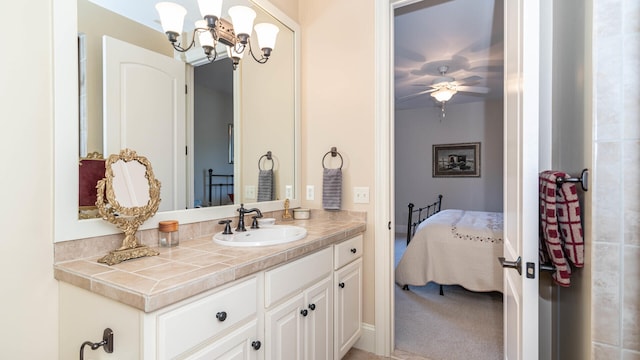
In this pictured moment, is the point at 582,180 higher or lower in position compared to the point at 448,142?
lower

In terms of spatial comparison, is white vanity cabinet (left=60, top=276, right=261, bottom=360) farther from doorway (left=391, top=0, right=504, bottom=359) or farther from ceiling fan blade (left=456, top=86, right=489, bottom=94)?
ceiling fan blade (left=456, top=86, right=489, bottom=94)

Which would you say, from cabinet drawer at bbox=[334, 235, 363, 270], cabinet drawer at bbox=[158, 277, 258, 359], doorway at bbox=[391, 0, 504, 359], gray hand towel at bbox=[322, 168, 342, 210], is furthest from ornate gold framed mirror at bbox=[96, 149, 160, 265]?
doorway at bbox=[391, 0, 504, 359]

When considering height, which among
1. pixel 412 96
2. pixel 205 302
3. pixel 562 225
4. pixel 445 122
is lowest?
pixel 205 302

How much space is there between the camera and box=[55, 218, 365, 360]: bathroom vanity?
88cm

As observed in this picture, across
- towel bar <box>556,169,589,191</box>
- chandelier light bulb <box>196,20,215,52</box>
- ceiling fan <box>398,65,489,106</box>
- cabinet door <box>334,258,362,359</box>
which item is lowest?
cabinet door <box>334,258,362,359</box>

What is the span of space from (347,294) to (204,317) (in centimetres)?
109

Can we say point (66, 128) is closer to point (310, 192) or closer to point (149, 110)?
point (149, 110)

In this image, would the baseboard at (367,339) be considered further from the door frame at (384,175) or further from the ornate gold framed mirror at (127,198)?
the ornate gold framed mirror at (127,198)

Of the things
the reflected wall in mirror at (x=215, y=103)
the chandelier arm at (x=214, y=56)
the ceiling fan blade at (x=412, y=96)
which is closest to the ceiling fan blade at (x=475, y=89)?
the ceiling fan blade at (x=412, y=96)

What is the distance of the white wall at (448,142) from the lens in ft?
18.1

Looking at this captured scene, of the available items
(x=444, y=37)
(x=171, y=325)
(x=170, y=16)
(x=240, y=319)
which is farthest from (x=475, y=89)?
(x=171, y=325)

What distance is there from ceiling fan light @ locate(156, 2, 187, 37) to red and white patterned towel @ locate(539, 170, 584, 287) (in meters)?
1.63

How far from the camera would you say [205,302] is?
39.2 inches

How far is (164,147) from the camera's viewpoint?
4.93 ft
